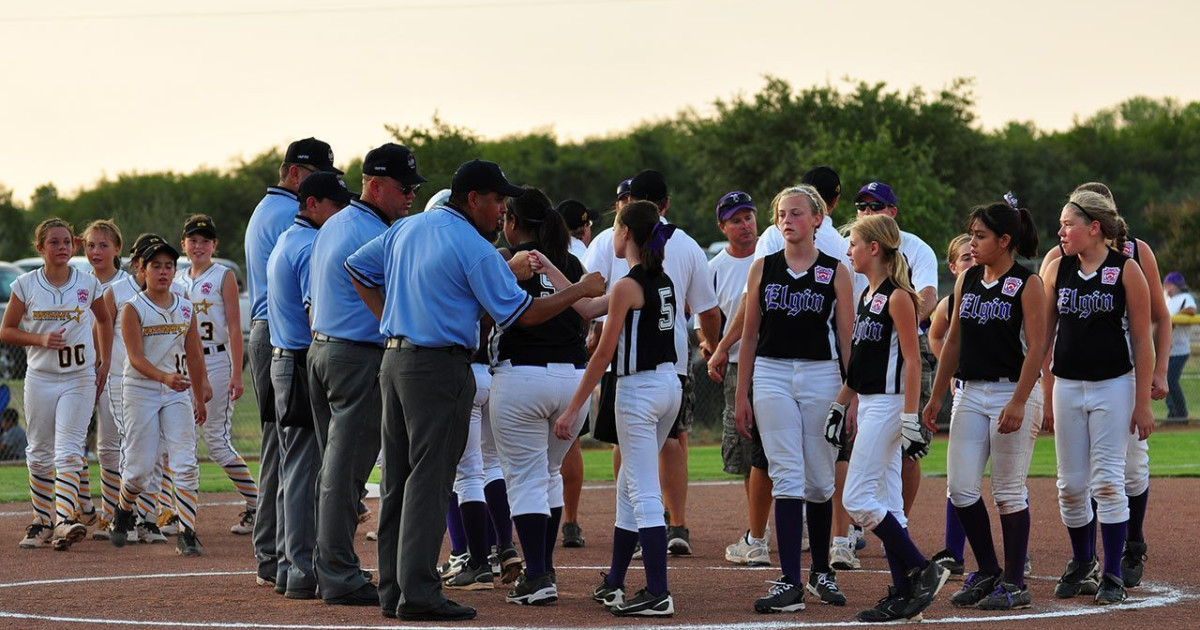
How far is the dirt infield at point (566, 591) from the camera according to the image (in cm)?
705

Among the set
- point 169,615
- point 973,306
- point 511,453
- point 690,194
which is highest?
point 690,194

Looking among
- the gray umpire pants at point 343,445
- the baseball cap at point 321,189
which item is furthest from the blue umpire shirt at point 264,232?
the gray umpire pants at point 343,445

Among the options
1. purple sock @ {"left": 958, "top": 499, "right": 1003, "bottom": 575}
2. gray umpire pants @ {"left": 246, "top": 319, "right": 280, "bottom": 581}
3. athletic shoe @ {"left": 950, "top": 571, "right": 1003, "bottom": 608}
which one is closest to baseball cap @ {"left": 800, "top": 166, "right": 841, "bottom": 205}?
purple sock @ {"left": 958, "top": 499, "right": 1003, "bottom": 575}

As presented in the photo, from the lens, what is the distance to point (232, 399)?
35.0 ft

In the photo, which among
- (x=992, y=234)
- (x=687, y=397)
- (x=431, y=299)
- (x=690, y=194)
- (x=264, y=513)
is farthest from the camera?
(x=690, y=194)

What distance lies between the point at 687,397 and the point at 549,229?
2383mm

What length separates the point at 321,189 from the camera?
7.99 m

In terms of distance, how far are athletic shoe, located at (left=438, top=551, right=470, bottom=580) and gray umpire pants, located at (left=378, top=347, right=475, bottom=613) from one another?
122 centimetres

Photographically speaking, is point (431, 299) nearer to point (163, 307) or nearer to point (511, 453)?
point (511, 453)

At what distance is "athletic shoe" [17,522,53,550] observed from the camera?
33.6 feet

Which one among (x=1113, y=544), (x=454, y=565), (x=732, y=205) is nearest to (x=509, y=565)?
(x=454, y=565)

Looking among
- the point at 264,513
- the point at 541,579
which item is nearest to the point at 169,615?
the point at 264,513

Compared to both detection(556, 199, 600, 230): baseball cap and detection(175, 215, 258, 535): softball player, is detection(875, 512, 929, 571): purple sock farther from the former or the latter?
detection(175, 215, 258, 535): softball player

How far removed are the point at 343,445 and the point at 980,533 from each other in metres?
3.18
